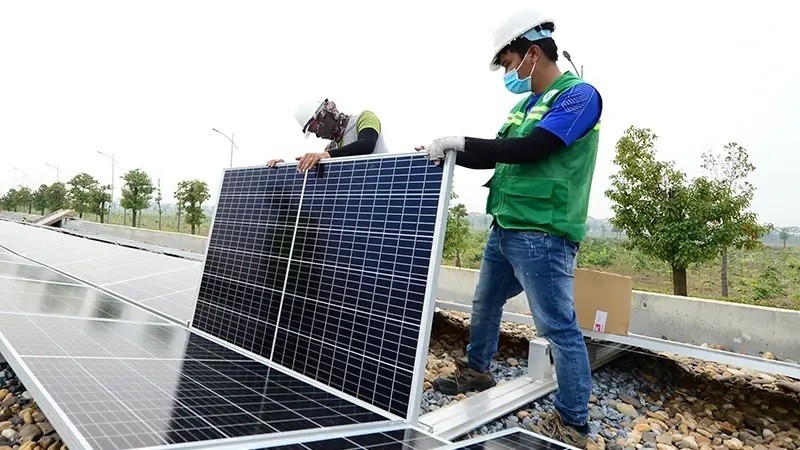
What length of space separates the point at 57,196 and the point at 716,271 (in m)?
72.7

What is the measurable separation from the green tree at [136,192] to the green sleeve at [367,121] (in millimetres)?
51582

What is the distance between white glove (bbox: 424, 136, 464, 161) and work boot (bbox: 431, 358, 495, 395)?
5.97 feet

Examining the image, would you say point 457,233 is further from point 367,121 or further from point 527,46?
point 527,46

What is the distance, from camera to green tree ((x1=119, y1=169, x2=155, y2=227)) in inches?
1993

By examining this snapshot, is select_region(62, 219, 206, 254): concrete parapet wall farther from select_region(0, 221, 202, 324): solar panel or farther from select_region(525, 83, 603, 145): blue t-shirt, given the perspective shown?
select_region(525, 83, 603, 145): blue t-shirt

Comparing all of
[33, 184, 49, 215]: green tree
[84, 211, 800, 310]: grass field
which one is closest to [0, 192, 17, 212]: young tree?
[33, 184, 49, 215]: green tree

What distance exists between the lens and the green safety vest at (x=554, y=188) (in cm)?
305

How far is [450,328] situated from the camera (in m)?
6.56

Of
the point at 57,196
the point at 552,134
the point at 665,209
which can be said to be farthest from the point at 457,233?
the point at 57,196

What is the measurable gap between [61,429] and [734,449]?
3.93 meters

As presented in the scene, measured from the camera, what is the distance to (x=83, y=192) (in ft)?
194

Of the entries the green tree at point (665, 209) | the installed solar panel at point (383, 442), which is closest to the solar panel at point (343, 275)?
the installed solar panel at point (383, 442)

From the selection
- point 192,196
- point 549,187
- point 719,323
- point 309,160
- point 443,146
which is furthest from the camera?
point 192,196

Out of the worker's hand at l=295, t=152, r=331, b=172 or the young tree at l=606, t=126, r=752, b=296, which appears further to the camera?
the young tree at l=606, t=126, r=752, b=296
